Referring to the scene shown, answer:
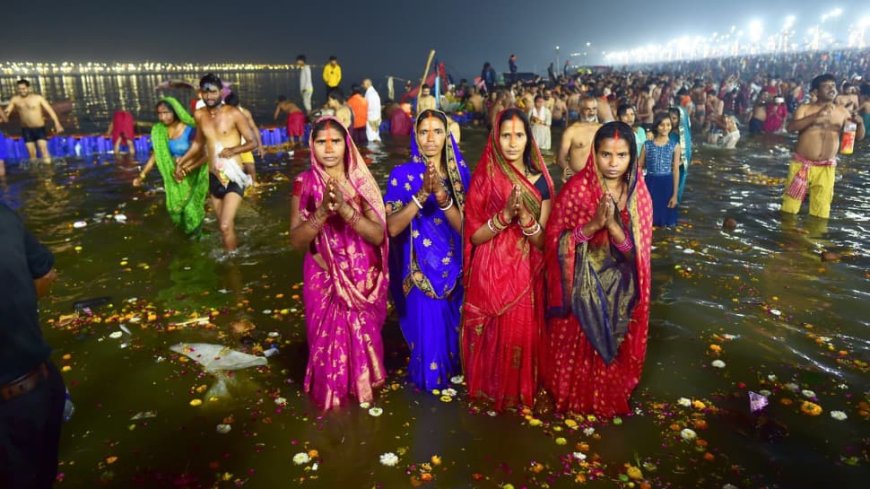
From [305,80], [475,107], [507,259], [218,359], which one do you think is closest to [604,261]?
[507,259]

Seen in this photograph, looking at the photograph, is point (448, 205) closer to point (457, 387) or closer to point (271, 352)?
point (457, 387)

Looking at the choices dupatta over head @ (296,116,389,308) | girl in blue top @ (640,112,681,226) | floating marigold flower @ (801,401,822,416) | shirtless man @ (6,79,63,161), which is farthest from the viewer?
shirtless man @ (6,79,63,161)

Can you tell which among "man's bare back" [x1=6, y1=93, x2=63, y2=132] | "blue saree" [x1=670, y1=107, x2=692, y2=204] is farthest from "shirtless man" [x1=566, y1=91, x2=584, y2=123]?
"man's bare back" [x1=6, y1=93, x2=63, y2=132]

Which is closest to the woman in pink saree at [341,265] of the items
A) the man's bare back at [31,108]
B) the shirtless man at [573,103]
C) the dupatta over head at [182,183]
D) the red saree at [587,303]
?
the red saree at [587,303]

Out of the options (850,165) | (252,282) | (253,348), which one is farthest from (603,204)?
(850,165)

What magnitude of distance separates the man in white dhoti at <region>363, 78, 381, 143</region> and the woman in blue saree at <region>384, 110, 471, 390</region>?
14073mm

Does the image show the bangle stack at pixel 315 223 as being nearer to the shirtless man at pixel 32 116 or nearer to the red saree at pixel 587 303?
the red saree at pixel 587 303

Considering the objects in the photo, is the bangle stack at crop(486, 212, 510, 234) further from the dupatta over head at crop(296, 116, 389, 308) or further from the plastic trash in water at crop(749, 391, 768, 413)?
the plastic trash in water at crop(749, 391, 768, 413)

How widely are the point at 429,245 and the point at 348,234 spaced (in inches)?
22.0

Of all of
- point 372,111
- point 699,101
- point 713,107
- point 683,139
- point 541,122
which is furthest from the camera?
point 699,101

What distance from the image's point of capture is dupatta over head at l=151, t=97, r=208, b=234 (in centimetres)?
760

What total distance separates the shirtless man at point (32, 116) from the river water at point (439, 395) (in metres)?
6.80

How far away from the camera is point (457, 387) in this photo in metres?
4.17

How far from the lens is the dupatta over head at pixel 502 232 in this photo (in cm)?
351
